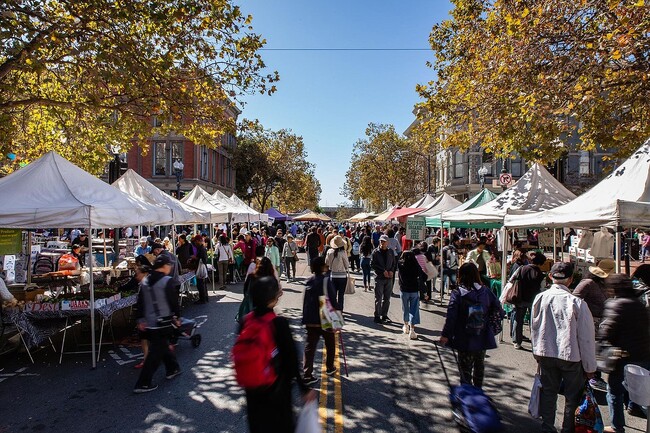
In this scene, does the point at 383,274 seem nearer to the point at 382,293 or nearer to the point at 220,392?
the point at 382,293

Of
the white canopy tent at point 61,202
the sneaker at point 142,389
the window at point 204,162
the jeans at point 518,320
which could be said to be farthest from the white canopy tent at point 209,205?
the window at point 204,162

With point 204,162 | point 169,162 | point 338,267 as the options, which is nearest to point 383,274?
point 338,267

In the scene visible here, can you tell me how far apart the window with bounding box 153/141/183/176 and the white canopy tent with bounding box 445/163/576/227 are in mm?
32349

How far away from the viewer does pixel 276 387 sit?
312 cm

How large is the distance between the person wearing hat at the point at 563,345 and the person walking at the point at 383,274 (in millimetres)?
4955

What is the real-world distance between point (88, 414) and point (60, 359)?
2.60 metres

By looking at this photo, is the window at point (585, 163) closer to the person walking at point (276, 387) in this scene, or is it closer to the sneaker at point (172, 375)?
the sneaker at point (172, 375)

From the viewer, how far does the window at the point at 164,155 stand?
38250mm

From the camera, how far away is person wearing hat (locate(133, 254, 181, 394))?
5.64m

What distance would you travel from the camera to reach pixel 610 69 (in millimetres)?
8852

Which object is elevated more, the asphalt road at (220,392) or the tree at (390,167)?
the tree at (390,167)

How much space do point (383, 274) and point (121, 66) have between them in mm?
6775

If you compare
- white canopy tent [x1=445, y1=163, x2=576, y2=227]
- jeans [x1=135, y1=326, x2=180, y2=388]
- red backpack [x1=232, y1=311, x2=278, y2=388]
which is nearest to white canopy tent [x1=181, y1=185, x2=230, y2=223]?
white canopy tent [x1=445, y1=163, x2=576, y2=227]

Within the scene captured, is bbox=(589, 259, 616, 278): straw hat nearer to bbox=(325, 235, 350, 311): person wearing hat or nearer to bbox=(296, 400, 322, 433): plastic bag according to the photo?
bbox=(325, 235, 350, 311): person wearing hat
